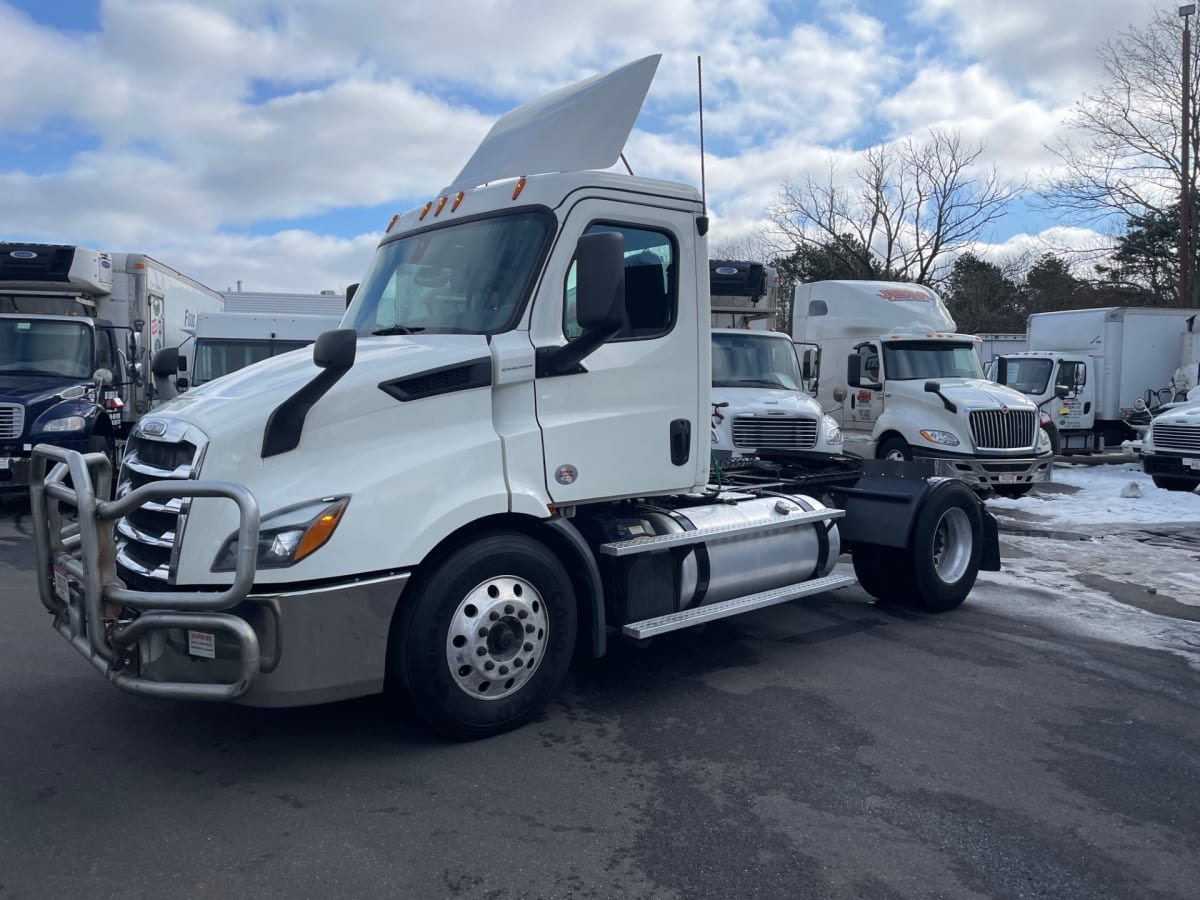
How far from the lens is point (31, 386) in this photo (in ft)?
38.0

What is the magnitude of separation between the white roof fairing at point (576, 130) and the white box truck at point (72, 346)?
25.5 feet

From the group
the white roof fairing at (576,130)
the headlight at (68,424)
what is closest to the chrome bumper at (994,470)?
the white roof fairing at (576,130)

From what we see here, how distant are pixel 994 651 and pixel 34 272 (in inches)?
520

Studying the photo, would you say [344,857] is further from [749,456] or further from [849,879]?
[749,456]

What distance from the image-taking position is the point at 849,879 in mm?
3451

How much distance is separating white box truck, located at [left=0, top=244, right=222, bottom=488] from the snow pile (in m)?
12.2

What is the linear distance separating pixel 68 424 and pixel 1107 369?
68.4 feet

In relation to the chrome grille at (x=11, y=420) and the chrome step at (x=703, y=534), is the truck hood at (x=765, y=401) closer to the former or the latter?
the chrome step at (x=703, y=534)

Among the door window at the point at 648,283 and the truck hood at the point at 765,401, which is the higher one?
the door window at the point at 648,283

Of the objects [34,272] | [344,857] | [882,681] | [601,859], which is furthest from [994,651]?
[34,272]

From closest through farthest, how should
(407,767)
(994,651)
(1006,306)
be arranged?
(407,767)
(994,651)
(1006,306)

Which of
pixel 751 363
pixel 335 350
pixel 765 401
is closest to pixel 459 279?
pixel 335 350

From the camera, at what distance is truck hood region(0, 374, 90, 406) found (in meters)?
11.1

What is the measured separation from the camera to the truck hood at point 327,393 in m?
4.26
